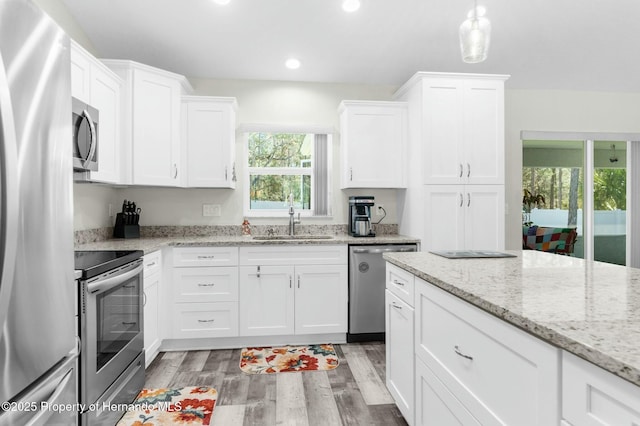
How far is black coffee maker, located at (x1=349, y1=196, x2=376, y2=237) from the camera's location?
145 inches

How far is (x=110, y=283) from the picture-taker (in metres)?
1.96

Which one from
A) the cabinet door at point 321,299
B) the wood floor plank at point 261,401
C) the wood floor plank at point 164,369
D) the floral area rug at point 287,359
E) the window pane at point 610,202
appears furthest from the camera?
the window pane at point 610,202

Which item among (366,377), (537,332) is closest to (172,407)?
(366,377)

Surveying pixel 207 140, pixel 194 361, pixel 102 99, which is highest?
pixel 102 99

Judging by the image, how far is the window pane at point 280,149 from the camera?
158 inches

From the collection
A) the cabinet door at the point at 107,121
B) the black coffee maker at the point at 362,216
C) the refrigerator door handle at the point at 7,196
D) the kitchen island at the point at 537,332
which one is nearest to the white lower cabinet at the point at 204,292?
the cabinet door at the point at 107,121

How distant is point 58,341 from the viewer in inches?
43.1

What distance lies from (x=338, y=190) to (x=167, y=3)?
222 centimetres

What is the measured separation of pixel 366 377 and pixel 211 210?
86.3 inches

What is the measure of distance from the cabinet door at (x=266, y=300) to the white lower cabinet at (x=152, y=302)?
0.64 m

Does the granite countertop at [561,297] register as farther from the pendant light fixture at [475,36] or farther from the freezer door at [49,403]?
the freezer door at [49,403]

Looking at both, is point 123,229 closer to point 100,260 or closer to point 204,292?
point 204,292

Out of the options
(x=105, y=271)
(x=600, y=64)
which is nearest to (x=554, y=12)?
(x=600, y=64)

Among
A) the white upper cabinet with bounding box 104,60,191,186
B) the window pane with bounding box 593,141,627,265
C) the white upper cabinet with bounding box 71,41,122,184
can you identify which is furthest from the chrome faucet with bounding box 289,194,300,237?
the window pane with bounding box 593,141,627,265
